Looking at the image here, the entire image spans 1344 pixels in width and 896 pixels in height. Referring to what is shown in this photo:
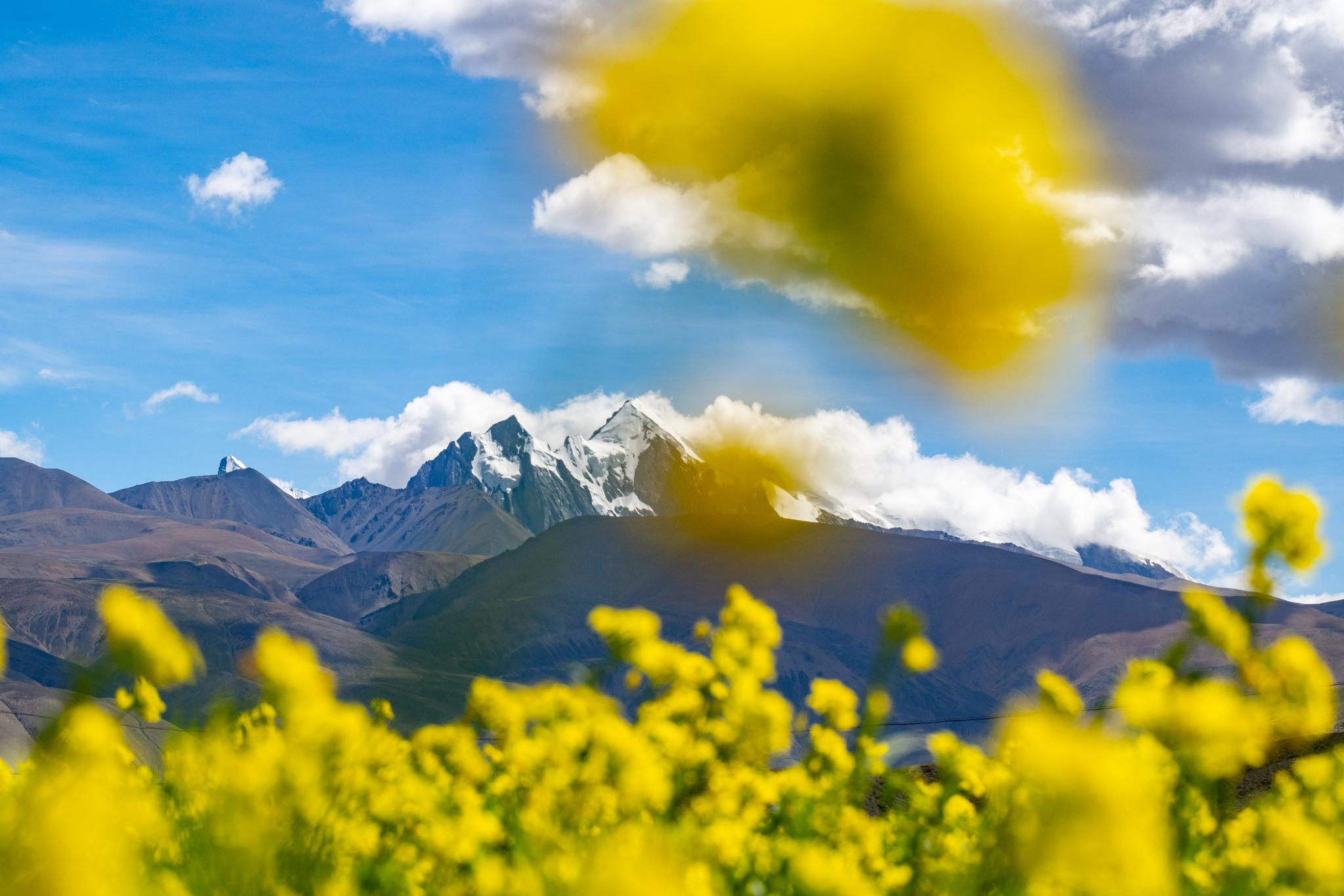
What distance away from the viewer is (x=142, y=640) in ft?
8.04

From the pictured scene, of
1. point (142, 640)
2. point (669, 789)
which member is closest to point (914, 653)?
point (669, 789)

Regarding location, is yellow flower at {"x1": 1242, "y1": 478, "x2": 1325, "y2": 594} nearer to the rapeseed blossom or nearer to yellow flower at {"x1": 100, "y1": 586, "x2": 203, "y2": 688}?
the rapeseed blossom

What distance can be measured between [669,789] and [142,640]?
1.70m

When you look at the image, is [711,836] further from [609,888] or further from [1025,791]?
[609,888]

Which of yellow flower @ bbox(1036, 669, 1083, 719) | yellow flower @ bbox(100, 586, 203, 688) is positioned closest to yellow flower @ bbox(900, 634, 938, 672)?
yellow flower @ bbox(1036, 669, 1083, 719)

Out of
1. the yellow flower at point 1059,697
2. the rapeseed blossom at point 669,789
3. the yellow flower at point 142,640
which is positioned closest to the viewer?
the rapeseed blossom at point 669,789

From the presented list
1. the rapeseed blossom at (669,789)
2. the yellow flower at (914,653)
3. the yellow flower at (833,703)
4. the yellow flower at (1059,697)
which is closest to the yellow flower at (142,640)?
the rapeseed blossom at (669,789)

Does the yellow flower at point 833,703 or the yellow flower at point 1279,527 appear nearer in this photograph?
the yellow flower at point 1279,527

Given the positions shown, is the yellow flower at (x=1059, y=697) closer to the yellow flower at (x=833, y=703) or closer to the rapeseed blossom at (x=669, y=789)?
the rapeseed blossom at (x=669, y=789)

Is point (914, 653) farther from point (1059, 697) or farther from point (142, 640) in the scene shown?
point (142, 640)

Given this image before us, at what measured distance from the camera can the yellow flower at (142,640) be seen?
2439mm

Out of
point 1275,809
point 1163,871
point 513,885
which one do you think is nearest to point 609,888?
point 1163,871

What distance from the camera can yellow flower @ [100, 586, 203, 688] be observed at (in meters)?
2.44

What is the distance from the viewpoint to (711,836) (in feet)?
13.3
